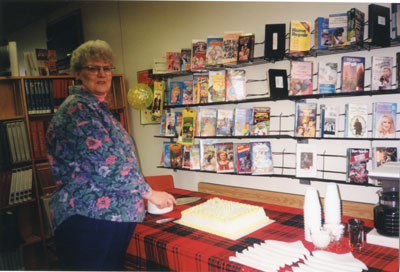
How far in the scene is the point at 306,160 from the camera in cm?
205

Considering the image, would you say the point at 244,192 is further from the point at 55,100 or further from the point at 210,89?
the point at 55,100

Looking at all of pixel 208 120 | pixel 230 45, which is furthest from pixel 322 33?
pixel 208 120

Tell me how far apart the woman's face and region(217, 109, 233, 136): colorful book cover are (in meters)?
1.11

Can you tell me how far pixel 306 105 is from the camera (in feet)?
6.65

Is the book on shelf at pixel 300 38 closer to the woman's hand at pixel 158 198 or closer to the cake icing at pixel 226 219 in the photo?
the cake icing at pixel 226 219

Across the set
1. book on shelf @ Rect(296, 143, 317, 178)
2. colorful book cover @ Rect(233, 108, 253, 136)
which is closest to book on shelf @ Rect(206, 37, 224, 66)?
colorful book cover @ Rect(233, 108, 253, 136)

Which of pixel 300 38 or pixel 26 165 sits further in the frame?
pixel 26 165

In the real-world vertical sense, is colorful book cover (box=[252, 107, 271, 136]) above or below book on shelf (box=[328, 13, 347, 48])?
below

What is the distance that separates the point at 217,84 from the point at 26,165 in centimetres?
237

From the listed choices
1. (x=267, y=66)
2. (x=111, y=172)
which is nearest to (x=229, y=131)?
(x=267, y=66)

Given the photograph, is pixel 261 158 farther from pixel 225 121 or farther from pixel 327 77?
pixel 327 77

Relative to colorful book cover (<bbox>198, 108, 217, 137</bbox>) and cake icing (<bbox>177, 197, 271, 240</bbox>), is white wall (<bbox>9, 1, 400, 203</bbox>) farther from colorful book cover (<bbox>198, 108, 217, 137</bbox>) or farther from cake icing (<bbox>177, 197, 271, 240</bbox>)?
cake icing (<bbox>177, 197, 271, 240</bbox>)

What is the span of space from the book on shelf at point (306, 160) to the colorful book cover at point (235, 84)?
0.62m

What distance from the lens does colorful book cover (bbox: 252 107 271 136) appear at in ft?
7.43
